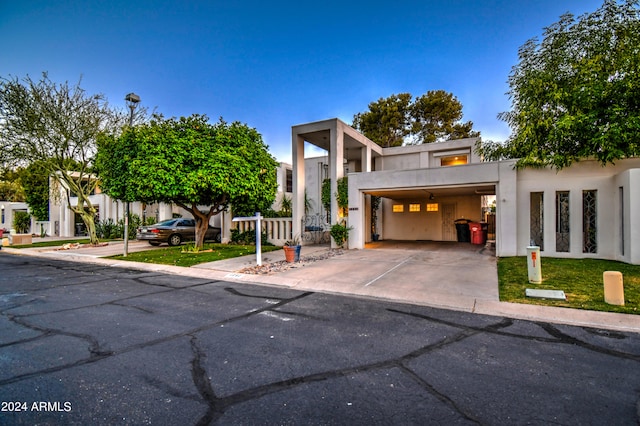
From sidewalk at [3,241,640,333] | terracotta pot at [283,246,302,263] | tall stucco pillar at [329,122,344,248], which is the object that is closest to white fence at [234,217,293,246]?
tall stucco pillar at [329,122,344,248]

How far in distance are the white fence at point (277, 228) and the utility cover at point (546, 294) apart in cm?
1180

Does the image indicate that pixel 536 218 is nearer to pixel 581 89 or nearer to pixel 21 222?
pixel 581 89

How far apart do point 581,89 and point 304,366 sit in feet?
44.0

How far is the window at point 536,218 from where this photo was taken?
11367 mm

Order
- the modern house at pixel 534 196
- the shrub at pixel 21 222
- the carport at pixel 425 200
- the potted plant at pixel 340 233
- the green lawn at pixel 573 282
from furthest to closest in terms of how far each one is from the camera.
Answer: the shrub at pixel 21 222
the potted plant at pixel 340 233
the carport at pixel 425 200
the modern house at pixel 534 196
the green lawn at pixel 573 282

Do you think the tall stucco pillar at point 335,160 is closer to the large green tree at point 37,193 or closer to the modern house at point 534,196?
the modern house at point 534,196

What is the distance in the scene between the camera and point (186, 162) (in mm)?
12164

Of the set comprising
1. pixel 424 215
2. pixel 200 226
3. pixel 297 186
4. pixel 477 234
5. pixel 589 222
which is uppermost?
pixel 297 186

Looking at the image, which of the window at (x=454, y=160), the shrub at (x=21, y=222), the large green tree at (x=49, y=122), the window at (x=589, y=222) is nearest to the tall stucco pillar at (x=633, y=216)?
the window at (x=589, y=222)

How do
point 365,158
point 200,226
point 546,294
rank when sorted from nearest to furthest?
point 546,294 < point 200,226 < point 365,158

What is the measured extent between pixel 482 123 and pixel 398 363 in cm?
2967

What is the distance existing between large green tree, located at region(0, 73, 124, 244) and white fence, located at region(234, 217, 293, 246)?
33.1 ft

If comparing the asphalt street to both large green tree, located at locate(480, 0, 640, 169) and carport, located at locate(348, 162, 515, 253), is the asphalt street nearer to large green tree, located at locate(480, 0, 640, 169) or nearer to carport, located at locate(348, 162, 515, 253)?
carport, located at locate(348, 162, 515, 253)

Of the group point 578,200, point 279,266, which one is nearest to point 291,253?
point 279,266
